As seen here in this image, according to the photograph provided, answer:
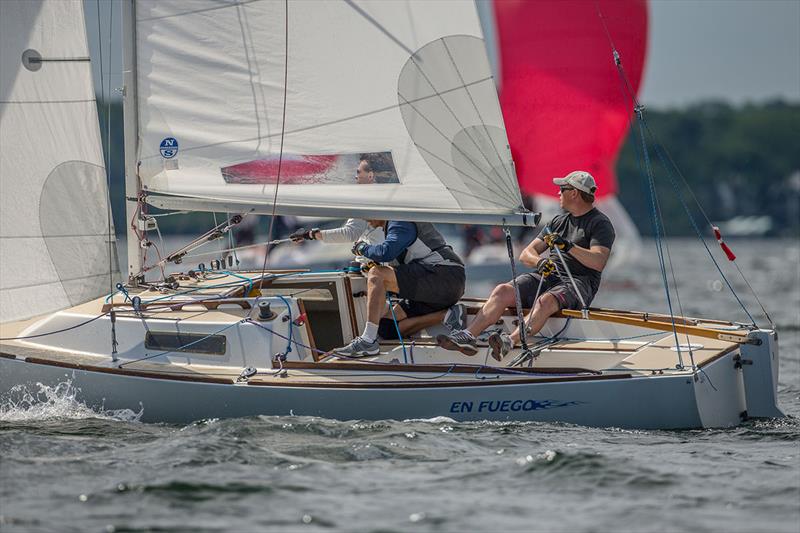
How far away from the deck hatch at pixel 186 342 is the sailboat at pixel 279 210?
0.04 feet

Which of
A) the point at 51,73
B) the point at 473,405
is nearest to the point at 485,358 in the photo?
the point at 473,405

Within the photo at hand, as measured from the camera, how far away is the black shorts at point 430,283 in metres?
8.53

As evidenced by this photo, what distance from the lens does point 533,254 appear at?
8.95 meters

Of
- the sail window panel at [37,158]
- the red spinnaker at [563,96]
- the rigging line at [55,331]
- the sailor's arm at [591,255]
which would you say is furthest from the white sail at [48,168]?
the red spinnaker at [563,96]

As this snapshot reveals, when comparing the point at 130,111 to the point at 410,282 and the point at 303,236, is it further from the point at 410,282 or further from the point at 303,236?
the point at 410,282

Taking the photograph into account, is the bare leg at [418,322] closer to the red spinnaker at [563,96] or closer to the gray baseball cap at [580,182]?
the gray baseball cap at [580,182]

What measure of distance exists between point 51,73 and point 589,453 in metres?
4.72

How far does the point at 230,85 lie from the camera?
868 centimetres

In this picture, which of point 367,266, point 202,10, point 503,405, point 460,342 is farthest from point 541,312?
point 202,10

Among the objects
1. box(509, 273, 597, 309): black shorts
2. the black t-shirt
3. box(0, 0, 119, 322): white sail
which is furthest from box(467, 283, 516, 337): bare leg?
box(0, 0, 119, 322): white sail

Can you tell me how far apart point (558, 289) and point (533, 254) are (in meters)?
0.38

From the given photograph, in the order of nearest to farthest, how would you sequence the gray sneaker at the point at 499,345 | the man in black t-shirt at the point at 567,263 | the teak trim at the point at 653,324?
the gray sneaker at the point at 499,345, the teak trim at the point at 653,324, the man in black t-shirt at the point at 567,263

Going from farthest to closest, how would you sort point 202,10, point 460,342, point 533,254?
point 533,254 < point 202,10 < point 460,342

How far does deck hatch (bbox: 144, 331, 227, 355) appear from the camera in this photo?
8.37 metres
